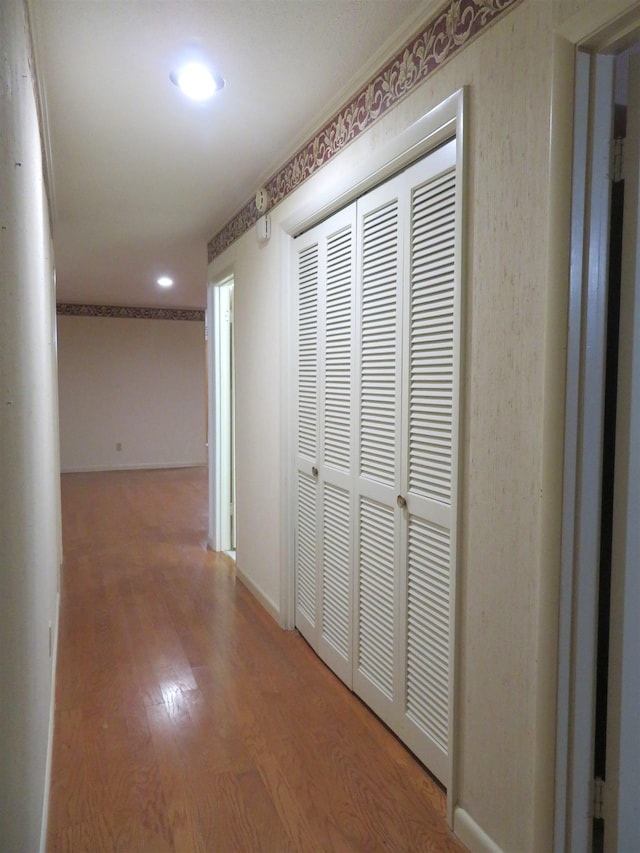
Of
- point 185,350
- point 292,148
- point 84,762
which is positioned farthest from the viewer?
point 185,350

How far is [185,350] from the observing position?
28.3ft

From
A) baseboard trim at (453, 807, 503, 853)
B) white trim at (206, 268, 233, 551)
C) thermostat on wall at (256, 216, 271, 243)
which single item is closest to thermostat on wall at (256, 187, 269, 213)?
thermostat on wall at (256, 216, 271, 243)

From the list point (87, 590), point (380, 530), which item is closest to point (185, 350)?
point (87, 590)

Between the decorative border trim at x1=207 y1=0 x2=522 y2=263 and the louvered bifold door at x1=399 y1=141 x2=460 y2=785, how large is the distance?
254 millimetres

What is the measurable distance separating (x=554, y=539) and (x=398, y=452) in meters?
0.77

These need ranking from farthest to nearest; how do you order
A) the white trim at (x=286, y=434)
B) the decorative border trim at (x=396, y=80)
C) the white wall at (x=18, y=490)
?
the white trim at (x=286, y=434) → the decorative border trim at (x=396, y=80) → the white wall at (x=18, y=490)

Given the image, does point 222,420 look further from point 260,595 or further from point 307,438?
point 307,438

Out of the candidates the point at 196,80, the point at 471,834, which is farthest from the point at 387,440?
the point at 196,80

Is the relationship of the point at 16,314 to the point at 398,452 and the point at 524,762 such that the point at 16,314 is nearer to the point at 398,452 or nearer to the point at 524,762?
the point at 398,452

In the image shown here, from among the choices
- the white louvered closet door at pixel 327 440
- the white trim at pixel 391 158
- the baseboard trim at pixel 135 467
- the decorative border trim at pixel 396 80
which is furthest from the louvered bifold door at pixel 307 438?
the baseboard trim at pixel 135 467

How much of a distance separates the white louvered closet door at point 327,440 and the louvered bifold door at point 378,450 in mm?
85

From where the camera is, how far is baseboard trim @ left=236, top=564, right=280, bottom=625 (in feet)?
10.4

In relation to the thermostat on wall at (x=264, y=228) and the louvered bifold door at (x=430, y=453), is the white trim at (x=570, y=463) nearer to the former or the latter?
the louvered bifold door at (x=430, y=453)

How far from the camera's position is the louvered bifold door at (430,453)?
1.75 m
